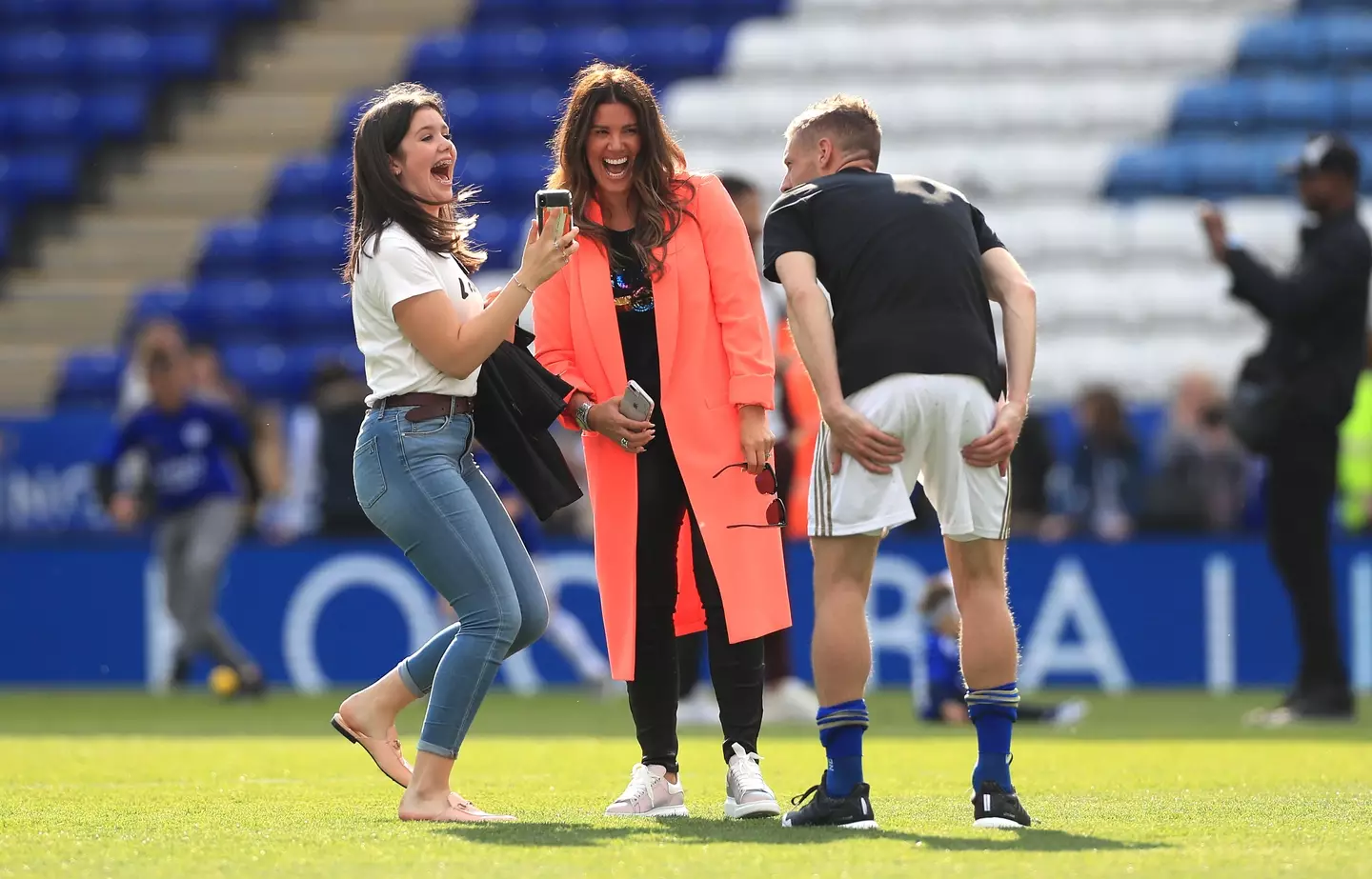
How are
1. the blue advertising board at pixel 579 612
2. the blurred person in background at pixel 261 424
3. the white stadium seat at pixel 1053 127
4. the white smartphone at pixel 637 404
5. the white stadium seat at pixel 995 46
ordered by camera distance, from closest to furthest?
the white smartphone at pixel 637 404, the blue advertising board at pixel 579 612, the blurred person in background at pixel 261 424, the white stadium seat at pixel 1053 127, the white stadium seat at pixel 995 46

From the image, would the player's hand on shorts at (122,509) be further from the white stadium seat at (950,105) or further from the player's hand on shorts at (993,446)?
the player's hand on shorts at (993,446)

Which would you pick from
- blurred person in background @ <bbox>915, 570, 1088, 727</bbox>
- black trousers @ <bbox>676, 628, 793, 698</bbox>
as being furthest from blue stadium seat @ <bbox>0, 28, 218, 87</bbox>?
blurred person in background @ <bbox>915, 570, 1088, 727</bbox>

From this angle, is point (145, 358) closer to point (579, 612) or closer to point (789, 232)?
point (579, 612)

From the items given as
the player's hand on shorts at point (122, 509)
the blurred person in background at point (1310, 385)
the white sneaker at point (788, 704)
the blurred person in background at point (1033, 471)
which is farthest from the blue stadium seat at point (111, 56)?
the blurred person in background at point (1310, 385)

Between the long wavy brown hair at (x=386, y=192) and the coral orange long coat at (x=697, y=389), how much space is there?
1.33ft

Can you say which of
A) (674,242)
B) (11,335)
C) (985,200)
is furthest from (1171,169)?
(674,242)

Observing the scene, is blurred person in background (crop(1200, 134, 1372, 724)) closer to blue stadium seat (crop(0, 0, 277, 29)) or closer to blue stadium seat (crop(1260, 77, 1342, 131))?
blue stadium seat (crop(1260, 77, 1342, 131))

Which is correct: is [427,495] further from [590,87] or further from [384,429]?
[590,87]

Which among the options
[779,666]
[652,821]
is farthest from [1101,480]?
[652,821]

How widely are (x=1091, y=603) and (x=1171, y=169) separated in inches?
218

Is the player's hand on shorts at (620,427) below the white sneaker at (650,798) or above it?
above

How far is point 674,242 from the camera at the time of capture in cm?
529

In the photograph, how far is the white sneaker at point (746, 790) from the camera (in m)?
5.09

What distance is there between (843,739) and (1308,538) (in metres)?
4.69
